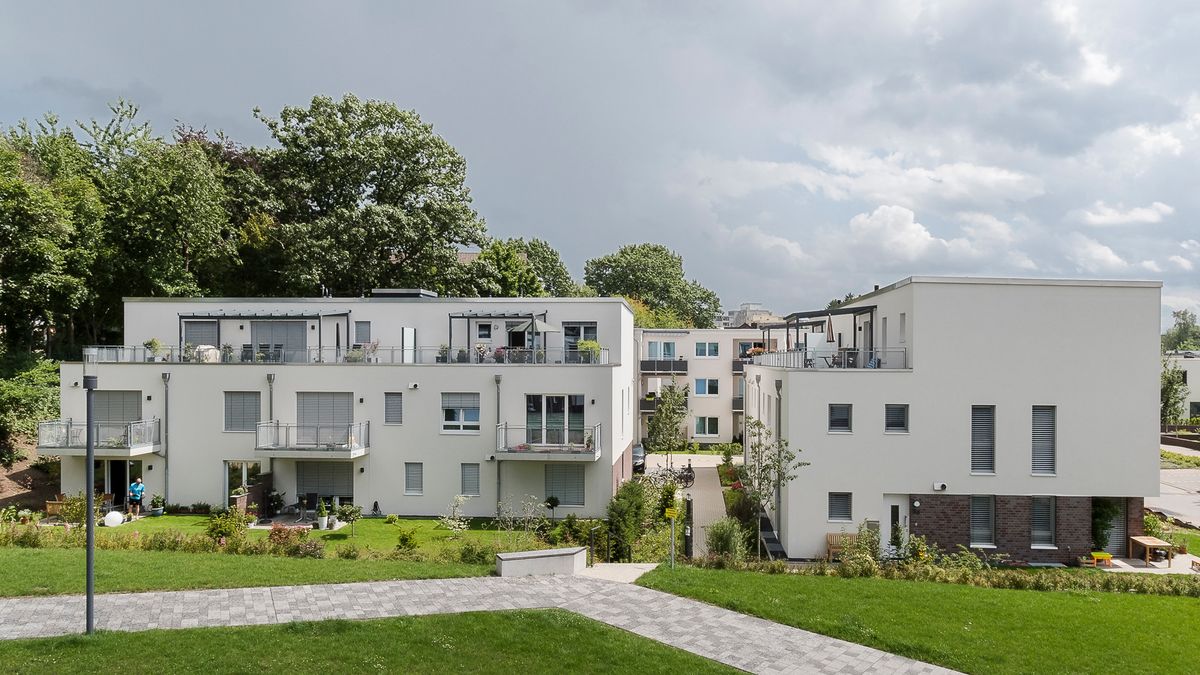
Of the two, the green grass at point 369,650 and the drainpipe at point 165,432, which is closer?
the green grass at point 369,650

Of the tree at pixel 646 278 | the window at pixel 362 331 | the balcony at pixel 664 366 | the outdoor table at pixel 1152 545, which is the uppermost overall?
the tree at pixel 646 278

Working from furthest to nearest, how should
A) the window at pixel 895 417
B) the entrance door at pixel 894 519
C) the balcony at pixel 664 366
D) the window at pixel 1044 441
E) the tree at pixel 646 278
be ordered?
the tree at pixel 646 278 → the balcony at pixel 664 366 → the window at pixel 895 417 → the window at pixel 1044 441 → the entrance door at pixel 894 519

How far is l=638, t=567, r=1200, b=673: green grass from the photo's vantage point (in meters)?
11.0

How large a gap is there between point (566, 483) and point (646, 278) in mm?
51109

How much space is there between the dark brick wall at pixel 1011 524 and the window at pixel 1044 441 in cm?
91

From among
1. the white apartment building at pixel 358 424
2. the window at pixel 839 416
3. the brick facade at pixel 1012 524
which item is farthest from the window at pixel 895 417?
the white apartment building at pixel 358 424

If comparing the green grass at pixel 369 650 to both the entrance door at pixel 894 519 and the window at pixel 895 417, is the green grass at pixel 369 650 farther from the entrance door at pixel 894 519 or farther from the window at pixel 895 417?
the window at pixel 895 417

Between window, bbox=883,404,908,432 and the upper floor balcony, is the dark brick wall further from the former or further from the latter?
Answer: the upper floor balcony

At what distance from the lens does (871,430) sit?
19.9 metres

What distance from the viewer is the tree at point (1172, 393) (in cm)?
5031

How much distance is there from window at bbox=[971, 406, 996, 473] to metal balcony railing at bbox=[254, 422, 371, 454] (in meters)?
18.2

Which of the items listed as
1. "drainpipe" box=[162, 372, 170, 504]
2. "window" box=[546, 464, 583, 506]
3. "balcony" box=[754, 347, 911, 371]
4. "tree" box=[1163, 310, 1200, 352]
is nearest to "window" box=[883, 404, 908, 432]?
"balcony" box=[754, 347, 911, 371]

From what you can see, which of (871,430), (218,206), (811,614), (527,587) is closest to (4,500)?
(218,206)

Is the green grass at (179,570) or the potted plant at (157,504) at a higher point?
the green grass at (179,570)
